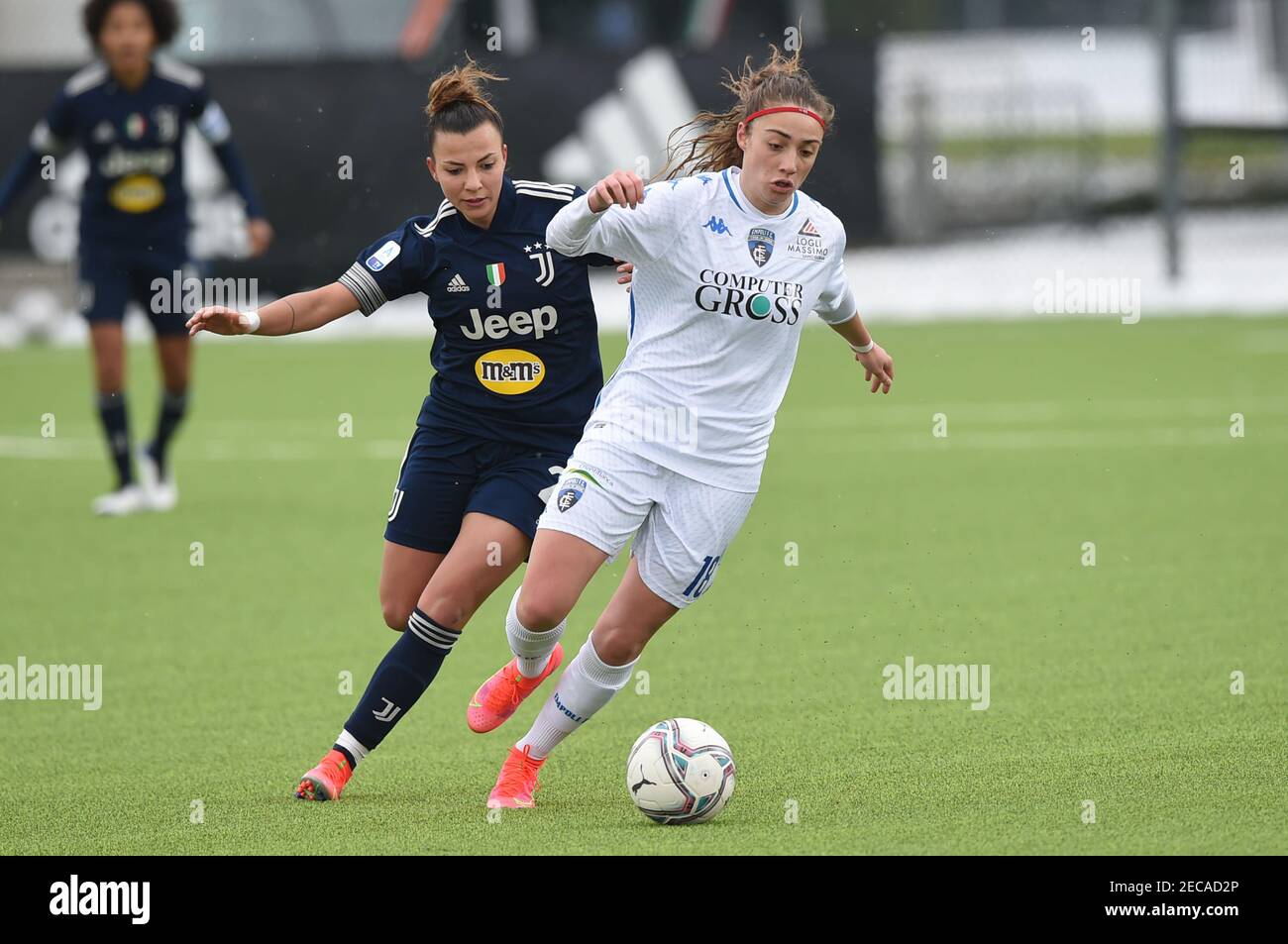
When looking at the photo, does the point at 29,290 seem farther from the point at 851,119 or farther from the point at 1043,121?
the point at 1043,121

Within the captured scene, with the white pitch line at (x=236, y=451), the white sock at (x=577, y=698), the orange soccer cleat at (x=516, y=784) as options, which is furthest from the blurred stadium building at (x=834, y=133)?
the orange soccer cleat at (x=516, y=784)

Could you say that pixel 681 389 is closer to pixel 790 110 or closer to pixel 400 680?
pixel 790 110

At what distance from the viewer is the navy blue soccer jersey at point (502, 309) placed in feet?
19.0

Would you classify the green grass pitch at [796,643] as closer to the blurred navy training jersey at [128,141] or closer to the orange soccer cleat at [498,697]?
the orange soccer cleat at [498,697]

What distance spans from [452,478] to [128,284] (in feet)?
18.7

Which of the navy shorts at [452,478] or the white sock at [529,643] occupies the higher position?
the navy shorts at [452,478]

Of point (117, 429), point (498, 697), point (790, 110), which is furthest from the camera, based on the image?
point (117, 429)

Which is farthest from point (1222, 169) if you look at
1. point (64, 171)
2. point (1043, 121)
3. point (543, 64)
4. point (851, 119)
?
point (64, 171)

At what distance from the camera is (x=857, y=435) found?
527 inches

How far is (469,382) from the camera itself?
593cm

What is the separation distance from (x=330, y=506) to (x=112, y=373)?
4.62ft

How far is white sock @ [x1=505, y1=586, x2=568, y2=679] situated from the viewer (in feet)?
18.8

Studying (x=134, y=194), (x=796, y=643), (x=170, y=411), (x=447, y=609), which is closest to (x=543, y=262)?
(x=447, y=609)

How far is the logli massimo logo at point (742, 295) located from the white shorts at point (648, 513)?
0.47m
